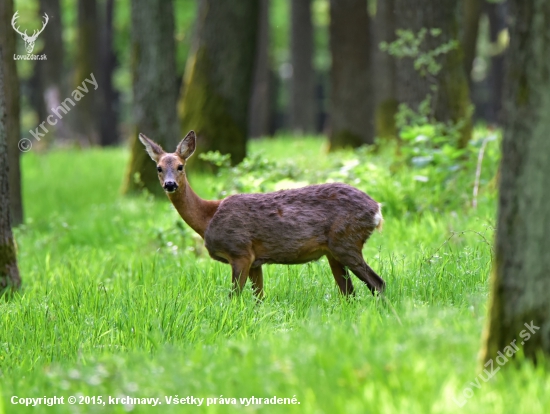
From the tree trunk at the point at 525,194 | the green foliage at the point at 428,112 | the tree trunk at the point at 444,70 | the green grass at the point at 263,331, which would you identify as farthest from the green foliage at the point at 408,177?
the tree trunk at the point at 525,194

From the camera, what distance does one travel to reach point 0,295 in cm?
671

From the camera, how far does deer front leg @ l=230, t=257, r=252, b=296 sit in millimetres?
5805

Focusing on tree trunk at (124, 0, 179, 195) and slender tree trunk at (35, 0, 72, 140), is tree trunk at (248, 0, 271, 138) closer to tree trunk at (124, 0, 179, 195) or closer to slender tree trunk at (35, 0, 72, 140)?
slender tree trunk at (35, 0, 72, 140)

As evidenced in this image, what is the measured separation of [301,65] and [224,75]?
11303 mm

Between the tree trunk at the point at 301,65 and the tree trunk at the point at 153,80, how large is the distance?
12.3 metres

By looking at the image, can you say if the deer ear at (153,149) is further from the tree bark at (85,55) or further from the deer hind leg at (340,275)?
the tree bark at (85,55)

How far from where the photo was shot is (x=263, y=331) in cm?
502

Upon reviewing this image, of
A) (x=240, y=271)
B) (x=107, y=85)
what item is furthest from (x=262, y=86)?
(x=240, y=271)

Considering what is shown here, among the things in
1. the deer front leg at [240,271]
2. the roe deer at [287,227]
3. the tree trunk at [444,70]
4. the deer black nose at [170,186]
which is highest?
the tree trunk at [444,70]

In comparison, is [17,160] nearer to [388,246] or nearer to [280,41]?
[388,246]

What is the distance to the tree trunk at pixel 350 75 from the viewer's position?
15430mm

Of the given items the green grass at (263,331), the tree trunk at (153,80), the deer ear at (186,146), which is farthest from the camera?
the tree trunk at (153,80)

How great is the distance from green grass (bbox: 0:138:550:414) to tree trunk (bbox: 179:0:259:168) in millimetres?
3912

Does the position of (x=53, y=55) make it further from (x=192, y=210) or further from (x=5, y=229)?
(x=192, y=210)
